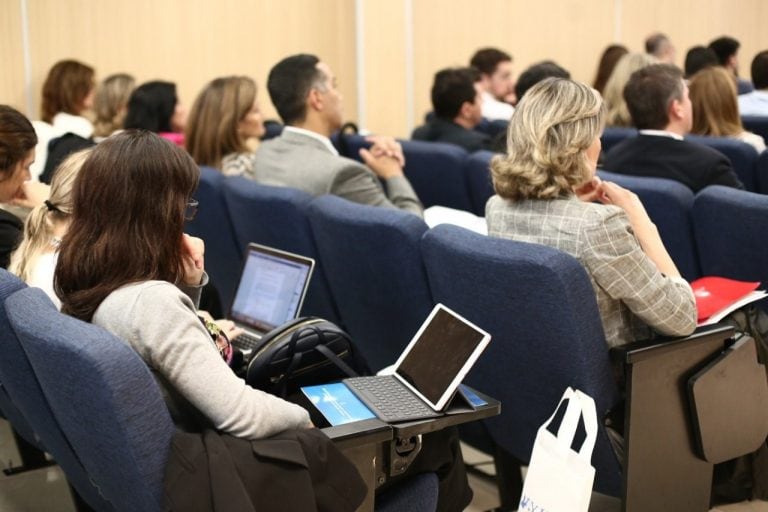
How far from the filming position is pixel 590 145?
2.43 m

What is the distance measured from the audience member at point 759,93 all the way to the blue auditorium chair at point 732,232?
132 inches

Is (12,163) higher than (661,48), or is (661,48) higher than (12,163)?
(661,48)

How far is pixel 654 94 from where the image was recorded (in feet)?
12.6

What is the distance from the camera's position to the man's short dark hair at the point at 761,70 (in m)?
6.03

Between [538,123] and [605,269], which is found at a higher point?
[538,123]

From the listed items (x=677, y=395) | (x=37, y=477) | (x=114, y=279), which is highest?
(x=114, y=279)

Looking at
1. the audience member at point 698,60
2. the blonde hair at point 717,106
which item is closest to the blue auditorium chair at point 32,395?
the blonde hair at point 717,106

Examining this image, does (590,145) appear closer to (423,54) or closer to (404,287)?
(404,287)

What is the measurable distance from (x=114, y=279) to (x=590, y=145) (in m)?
1.23

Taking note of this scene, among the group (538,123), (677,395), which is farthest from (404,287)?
(677,395)

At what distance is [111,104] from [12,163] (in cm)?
292

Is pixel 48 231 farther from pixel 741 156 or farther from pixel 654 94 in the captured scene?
pixel 741 156

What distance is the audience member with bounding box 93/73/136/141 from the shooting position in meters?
5.59

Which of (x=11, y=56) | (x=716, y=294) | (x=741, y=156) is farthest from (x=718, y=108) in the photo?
(x=11, y=56)
